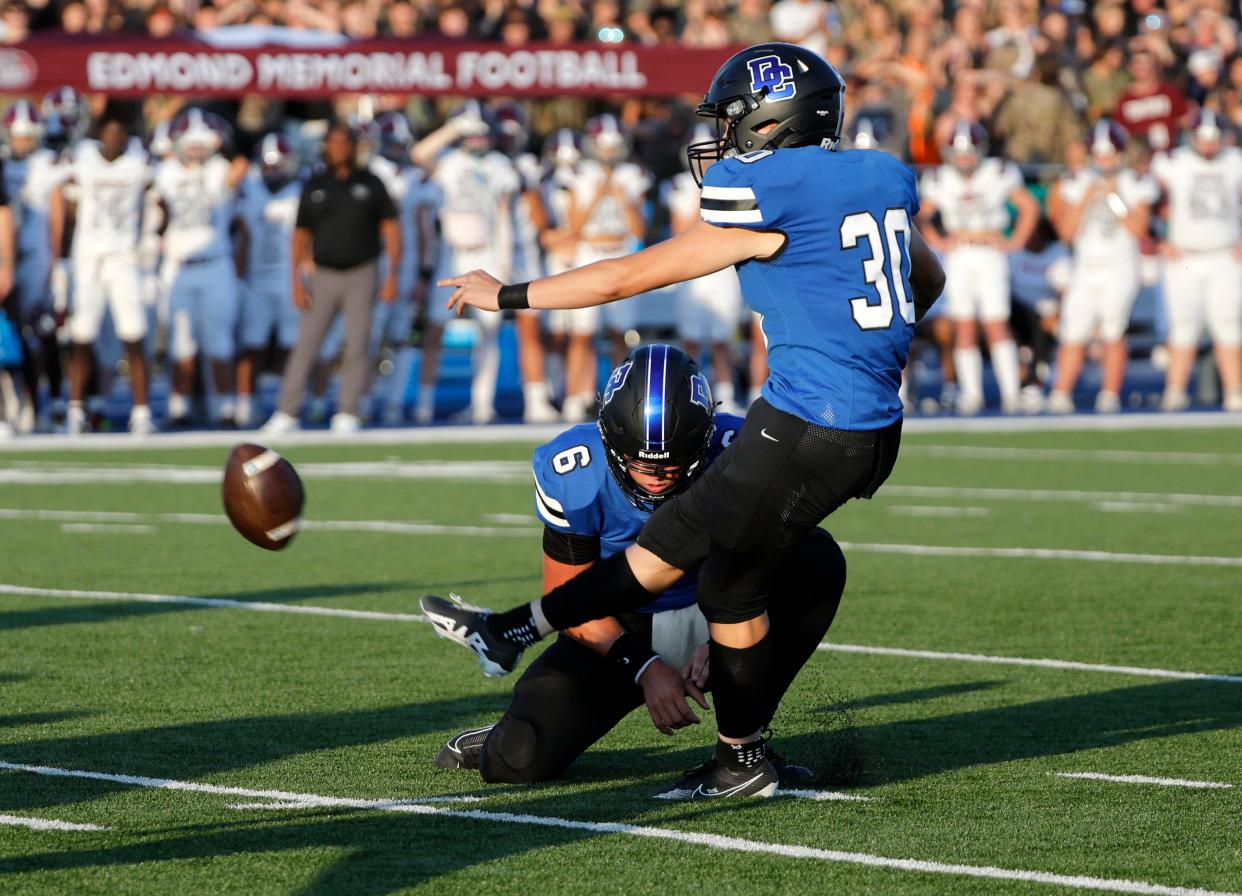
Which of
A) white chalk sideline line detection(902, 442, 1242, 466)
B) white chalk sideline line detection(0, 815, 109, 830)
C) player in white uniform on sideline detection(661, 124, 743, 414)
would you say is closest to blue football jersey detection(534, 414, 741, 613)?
white chalk sideline line detection(0, 815, 109, 830)

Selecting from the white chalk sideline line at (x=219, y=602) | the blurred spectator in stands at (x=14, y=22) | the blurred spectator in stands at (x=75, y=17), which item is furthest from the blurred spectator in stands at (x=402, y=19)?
the white chalk sideline line at (x=219, y=602)

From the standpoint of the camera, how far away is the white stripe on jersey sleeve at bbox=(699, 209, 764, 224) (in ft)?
14.8

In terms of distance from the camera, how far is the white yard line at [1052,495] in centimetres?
1123

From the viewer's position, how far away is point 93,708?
5.82 m

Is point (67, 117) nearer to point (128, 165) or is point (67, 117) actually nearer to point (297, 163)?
point (128, 165)

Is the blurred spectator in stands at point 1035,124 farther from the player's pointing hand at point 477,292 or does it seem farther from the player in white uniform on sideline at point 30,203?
the player's pointing hand at point 477,292

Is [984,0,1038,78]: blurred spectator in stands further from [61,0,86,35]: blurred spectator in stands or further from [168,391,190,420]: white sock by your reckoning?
[168,391,190,420]: white sock

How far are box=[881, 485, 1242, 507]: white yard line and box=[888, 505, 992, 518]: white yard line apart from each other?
1.40 feet

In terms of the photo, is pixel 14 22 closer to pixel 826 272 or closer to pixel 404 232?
pixel 404 232

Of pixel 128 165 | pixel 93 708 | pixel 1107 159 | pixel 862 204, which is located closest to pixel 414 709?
pixel 93 708

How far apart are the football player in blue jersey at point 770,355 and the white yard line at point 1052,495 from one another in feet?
22.2

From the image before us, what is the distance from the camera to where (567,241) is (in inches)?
610

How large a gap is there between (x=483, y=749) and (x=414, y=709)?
0.88 metres

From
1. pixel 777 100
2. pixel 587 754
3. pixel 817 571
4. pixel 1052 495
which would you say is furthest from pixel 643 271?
pixel 1052 495
